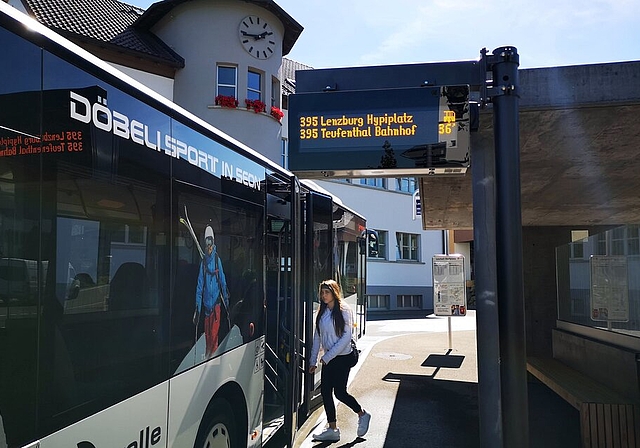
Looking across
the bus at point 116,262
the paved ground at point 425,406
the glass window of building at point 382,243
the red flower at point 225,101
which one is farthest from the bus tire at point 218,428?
the glass window of building at point 382,243

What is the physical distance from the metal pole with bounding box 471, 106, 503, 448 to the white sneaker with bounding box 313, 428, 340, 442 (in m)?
2.35

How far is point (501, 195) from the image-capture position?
357cm

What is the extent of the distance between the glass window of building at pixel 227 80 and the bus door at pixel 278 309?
13841 millimetres

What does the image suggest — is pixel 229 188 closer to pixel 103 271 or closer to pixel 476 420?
pixel 103 271

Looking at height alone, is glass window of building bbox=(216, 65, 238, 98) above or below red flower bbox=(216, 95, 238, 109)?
above

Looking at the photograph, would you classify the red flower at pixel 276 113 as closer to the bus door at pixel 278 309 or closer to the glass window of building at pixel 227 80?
the glass window of building at pixel 227 80

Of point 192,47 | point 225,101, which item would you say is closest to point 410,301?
point 225,101

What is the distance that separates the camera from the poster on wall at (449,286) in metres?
14.3

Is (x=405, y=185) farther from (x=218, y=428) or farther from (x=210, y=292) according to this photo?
(x=210, y=292)

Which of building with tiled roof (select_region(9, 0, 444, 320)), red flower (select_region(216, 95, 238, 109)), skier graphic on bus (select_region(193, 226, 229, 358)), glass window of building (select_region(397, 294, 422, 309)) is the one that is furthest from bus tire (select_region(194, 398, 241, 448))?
glass window of building (select_region(397, 294, 422, 309))

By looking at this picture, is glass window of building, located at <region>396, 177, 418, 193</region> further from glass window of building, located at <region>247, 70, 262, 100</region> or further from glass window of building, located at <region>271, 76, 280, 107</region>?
glass window of building, located at <region>247, 70, 262, 100</region>

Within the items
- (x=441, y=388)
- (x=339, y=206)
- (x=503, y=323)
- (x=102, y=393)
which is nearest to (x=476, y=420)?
(x=441, y=388)

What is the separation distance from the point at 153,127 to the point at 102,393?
4.74 ft

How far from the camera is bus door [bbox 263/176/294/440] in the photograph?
20.5ft
